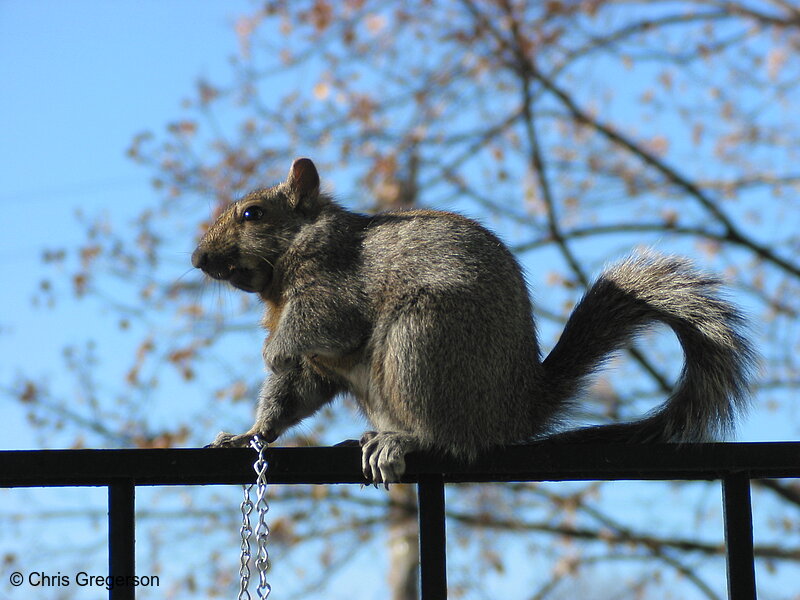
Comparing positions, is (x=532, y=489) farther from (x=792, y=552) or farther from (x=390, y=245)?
(x=390, y=245)

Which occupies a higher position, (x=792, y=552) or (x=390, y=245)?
(x=390, y=245)

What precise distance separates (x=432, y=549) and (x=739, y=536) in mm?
484

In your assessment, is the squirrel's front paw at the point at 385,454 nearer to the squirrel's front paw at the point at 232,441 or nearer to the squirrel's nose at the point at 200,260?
the squirrel's front paw at the point at 232,441

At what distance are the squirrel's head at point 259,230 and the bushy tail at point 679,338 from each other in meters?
0.74

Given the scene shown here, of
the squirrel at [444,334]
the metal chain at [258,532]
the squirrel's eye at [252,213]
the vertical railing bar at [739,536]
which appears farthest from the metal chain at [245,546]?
the squirrel's eye at [252,213]

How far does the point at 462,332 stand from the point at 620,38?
4.52 m

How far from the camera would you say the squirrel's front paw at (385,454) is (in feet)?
5.73

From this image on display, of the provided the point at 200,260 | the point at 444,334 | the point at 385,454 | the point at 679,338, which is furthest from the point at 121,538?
the point at 679,338

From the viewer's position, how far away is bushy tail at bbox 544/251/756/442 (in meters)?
1.95

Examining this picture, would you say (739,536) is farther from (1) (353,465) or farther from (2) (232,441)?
(2) (232,441)

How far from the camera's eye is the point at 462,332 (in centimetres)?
A: 210

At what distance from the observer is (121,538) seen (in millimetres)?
1443

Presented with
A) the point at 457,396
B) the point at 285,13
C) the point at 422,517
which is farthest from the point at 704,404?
the point at 285,13

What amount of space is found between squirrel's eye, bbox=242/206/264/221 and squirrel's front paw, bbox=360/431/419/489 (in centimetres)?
68
